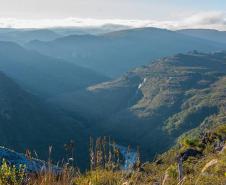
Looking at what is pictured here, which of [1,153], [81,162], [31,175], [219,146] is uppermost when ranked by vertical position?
[31,175]

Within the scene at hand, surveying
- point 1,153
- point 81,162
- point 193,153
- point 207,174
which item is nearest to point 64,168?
point 207,174

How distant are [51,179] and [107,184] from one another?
2415mm

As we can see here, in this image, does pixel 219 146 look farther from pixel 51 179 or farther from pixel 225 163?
pixel 51 179

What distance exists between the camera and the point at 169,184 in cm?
954

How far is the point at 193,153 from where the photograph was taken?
23.3 metres

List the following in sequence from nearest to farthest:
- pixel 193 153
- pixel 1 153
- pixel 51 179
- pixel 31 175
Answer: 1. pixel 51 179
2. pixel 31 175
3. pixel 193 153
4. pixel 1 153

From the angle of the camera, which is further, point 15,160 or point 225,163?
point 15,160

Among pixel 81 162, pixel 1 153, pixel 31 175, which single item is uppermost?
pixel 31 175

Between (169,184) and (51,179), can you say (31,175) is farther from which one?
(169,184)

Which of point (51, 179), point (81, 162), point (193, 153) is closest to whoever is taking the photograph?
point (51, 179)

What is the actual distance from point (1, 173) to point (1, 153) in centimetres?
2113

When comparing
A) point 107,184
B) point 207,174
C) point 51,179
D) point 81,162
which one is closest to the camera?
point 51,179

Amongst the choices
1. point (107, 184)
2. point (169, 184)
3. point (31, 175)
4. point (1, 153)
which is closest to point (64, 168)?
point (31, 175)

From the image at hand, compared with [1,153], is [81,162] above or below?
below
